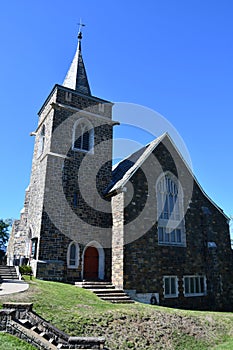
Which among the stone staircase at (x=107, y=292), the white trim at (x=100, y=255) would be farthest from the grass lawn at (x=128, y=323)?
the white trim at (x=100, y=255)

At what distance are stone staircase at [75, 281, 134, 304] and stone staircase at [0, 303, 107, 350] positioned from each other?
19.2 ft

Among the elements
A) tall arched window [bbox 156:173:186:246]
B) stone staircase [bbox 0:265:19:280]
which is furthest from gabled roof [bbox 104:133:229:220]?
stone staircase [bbox 0:265:19:280]

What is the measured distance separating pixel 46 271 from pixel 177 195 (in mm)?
9958

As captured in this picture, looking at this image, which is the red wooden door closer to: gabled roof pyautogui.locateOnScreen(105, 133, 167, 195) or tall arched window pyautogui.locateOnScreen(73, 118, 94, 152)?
gabled roof pyautogui.locateOnScreen(105, 133, 167, 195)

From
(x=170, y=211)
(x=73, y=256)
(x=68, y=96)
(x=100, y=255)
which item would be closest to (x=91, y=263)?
(x=100, y=255)

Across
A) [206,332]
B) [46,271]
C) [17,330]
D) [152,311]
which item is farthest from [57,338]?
[46,271]

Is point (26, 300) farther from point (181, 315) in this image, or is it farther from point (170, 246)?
point (170, 246)

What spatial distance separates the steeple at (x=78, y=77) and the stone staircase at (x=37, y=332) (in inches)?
667

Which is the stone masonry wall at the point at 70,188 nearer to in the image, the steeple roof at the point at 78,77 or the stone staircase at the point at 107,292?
the stone staircase at the point at 107,292

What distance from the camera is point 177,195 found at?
2002 centimetres

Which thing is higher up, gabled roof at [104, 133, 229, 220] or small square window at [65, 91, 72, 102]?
small square window at [65, 91, 72, 102]

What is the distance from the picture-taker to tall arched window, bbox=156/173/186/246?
60.9 feet

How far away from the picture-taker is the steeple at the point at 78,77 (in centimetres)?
2298

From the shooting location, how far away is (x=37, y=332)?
7969mm
